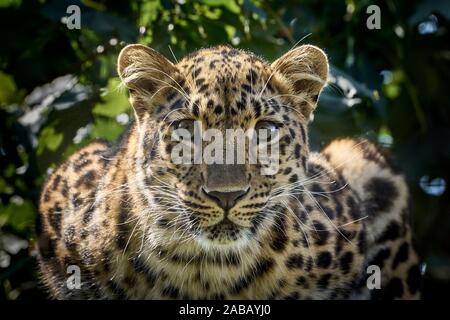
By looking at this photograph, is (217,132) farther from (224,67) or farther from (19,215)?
(19,215)

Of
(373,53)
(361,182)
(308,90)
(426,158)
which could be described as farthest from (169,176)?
(426,158)

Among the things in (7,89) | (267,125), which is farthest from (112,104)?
(267,125)

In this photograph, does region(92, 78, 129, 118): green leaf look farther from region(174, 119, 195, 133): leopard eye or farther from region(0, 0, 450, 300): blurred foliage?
region(174, 119, 195, 133): leopard eye

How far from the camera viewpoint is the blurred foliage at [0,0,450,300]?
7.00 metres

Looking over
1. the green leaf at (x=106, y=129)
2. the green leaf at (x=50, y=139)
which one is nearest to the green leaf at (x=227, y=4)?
the green leaf at (x=106, y=129)

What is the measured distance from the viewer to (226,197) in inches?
195

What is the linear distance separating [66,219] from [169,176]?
1.08 metres

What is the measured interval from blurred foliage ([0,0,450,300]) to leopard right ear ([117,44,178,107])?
1.20m

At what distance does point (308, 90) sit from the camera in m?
5.61

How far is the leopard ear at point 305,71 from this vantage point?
5527mm

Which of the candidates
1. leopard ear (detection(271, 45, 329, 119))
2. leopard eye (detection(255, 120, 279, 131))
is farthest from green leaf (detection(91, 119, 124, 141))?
A: leopard eye (detection(255, 120, 279, 131))

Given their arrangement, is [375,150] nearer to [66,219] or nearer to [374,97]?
[374,97]

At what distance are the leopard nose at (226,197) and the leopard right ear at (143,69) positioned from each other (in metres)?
0.74

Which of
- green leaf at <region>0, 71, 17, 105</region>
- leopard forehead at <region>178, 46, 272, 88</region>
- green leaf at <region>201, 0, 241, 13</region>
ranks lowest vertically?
leopard forehead at <region>178, 46, 272, 88</region>
